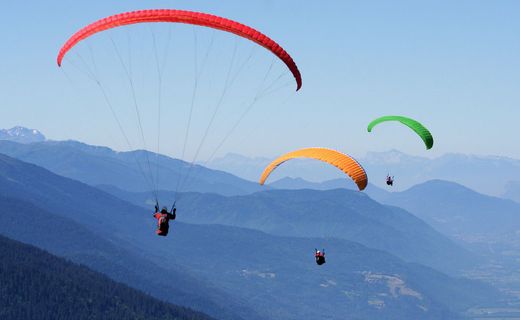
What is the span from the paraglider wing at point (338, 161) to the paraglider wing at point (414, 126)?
12.6 meters

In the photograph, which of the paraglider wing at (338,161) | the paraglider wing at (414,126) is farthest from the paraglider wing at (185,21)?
the paraglider wing at (414,126)

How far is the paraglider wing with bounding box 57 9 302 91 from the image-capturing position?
45.4 meters

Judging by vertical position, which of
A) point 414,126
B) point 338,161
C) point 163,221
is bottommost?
point 163,221

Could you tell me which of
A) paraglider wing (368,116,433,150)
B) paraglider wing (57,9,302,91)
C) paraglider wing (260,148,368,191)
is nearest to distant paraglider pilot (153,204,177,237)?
paraglider wing (260,148,368,191)

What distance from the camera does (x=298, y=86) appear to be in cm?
5262

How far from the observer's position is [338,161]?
202 ft

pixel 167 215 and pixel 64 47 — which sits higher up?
pixel 64 47

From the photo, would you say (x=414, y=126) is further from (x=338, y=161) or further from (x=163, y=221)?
(x=163, y=221)

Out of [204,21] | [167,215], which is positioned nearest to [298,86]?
[204,21]

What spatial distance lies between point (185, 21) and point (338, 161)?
2194cm

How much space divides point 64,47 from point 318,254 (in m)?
27.9

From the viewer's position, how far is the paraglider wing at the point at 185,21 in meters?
45.4

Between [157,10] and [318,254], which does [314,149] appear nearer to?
[318,254]

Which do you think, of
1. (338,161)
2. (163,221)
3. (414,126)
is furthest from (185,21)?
(414,126)
